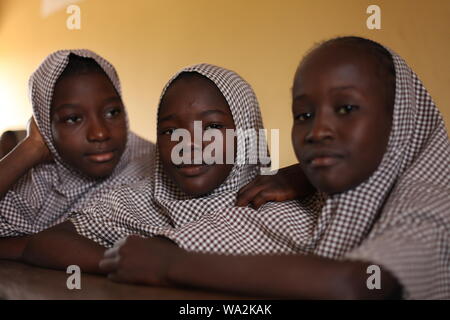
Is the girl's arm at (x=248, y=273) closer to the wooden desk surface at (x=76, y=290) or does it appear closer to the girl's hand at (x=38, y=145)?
the wooden desk surface at (x=76, y=290)

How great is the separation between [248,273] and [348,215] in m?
0.23

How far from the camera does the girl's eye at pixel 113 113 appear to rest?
1578mm

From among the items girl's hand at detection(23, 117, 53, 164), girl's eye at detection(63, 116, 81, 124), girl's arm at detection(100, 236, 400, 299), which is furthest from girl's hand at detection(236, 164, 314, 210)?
girl's hand at detection(23, 117, 53, 164)

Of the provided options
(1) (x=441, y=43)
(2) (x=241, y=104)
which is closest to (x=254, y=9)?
(1) (x=441, y=43)

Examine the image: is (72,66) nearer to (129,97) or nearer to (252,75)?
(252,75)

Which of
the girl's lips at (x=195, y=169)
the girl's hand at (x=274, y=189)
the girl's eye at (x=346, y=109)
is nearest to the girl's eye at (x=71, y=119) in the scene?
the girl's lips at (x=195, y=169)

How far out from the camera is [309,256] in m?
0.90

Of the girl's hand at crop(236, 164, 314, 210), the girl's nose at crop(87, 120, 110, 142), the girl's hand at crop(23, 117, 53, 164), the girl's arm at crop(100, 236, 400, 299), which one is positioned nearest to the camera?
the girl's arm at crop(100, 236, 400, 299)

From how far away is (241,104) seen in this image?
52.4 inches

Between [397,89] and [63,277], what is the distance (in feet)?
2.58

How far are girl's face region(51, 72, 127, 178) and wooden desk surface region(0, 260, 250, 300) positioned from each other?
405 mm

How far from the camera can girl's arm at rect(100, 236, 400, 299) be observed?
82cm

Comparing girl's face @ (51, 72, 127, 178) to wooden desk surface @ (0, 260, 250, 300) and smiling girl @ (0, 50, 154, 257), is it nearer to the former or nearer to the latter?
smiling girl @ (0, 50, 154, 257)
